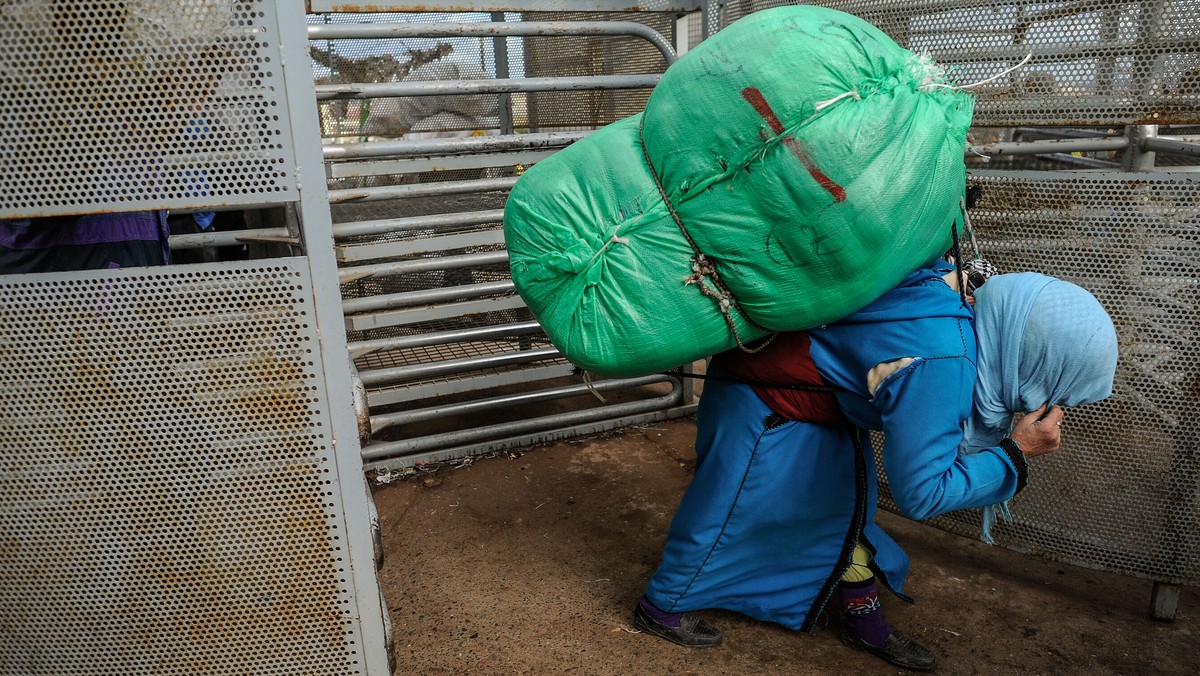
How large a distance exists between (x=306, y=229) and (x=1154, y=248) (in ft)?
7.76

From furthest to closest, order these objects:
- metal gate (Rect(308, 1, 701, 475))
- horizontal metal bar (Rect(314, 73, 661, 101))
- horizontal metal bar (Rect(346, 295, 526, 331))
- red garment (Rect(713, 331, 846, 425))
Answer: horizontal metal bar (Rect(346, 295, 526, 331)) → metal gate (Rect(308, 1, 701, 475)) → horizontal metal bar (Rect(314, 73, 661, 101)) → red garment (Rect(713, 331, 846, 425))

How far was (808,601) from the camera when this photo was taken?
266cm

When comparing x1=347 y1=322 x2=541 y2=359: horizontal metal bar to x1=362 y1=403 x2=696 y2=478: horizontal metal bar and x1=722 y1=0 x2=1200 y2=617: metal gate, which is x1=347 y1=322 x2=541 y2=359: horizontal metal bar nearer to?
x1=362 y1=403 x2=696 y2=478: horizontal metal bar

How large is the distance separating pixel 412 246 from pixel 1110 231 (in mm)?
2719

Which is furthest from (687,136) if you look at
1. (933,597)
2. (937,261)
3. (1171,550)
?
(1171,550)

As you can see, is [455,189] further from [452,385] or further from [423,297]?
[452,385]

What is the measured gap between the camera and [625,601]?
2932 mm

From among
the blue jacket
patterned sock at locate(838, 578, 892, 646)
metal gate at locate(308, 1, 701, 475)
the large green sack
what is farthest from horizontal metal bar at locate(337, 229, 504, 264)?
patterned sock at locate(838, 578, 892, 646)

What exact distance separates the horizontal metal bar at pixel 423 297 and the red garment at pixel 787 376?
1754 millimetres

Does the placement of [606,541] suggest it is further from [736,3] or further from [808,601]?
[736,3]

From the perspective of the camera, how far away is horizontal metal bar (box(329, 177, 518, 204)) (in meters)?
3.51

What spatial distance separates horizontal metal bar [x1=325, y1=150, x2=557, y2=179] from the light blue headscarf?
223 centimetres

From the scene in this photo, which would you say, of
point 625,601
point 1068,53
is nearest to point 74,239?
point 625,601

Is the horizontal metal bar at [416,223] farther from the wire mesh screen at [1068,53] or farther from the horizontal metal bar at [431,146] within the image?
the wire mesh screen at [1068,53]
